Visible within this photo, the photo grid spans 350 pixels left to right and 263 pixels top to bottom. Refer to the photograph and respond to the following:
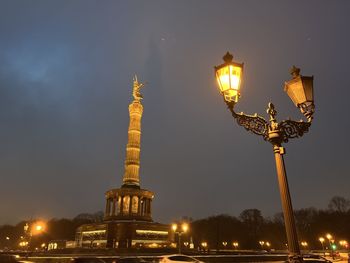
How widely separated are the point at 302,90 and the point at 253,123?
1.06 m

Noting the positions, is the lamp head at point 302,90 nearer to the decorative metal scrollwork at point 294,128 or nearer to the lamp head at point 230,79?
the decorative metal scrollwork at point 294,128

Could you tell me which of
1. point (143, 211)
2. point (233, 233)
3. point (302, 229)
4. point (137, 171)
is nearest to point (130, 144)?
point (137, 171)

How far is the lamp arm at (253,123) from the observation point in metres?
5.74

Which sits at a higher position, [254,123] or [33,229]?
[33,229]

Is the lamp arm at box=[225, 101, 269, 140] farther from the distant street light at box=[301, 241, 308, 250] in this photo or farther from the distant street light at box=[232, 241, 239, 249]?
the distant street light at box=[232, 241, 239, 249]

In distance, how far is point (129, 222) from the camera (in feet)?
140

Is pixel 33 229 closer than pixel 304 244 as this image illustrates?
Yes

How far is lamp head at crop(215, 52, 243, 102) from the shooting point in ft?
18.4

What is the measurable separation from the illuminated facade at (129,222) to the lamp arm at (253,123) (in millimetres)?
38618

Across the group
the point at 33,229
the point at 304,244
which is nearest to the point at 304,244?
the point at 304,244

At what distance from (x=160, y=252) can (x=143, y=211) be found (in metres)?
13.4

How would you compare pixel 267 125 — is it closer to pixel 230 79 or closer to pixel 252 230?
pixel 230 79

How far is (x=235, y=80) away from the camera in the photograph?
221 inches

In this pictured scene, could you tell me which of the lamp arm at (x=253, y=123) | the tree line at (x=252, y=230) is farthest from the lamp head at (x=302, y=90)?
the tree line at (x=252, y=230)
